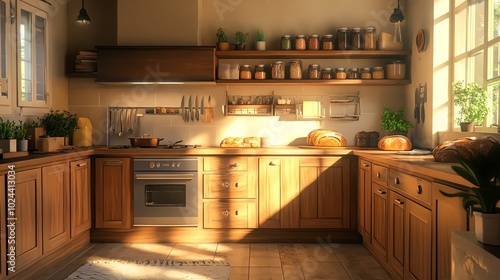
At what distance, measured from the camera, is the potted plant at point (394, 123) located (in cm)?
479

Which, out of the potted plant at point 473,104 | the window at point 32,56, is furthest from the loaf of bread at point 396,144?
the window at point 32,56

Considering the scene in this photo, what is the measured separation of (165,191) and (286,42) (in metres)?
1.84

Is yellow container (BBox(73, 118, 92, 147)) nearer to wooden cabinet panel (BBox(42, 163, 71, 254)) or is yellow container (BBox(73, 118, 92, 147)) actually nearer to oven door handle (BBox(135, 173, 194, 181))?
oven door handle (BBox(135, 173, 194, 181))

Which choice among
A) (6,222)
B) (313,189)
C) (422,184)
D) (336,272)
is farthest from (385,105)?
(6,222)

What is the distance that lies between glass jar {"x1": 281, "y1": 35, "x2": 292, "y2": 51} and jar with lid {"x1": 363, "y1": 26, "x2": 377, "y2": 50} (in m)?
0.73

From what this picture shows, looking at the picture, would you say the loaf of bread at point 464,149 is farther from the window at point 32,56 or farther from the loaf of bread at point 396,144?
the window at point 32,56

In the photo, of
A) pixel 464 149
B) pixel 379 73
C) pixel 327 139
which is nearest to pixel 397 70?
pixel 379 73

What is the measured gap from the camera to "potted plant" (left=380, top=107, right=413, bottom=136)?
4.79m

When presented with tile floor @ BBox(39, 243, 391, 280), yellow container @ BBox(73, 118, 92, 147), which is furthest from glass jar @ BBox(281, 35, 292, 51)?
Answer: yellow container @ BBox(73, 118, 92, 147)

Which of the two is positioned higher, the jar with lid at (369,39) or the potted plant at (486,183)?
the jar with lid at (369,39)

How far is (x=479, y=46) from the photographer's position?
3801mm

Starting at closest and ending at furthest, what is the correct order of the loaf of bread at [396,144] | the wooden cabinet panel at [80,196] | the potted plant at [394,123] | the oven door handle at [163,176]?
the wooden cabinet panel at [80,196] < the loaf of bread at [396,144] < the oven door handle at [163,176] < the potted plant at [394,123]

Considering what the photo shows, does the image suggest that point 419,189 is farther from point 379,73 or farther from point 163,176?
point 163,176

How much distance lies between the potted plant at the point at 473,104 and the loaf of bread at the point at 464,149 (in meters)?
0.59
